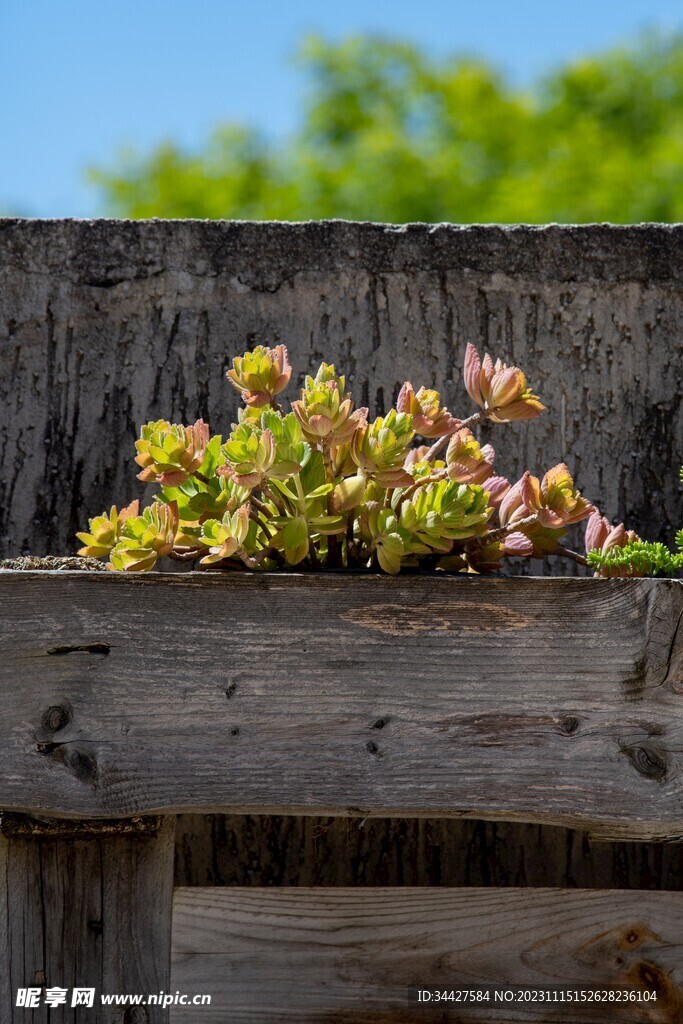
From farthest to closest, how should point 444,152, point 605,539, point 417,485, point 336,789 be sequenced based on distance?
point 444,152, point 605,539, point 417,485, point 336,789

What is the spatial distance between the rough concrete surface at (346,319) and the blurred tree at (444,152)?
28.1 ft

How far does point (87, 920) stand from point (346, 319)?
112 centimetres

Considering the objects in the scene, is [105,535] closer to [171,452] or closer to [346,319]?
[171,452]

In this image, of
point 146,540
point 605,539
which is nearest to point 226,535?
point 146,540

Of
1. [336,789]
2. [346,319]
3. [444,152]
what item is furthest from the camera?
[444,152]

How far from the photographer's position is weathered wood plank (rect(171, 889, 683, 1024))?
1.29 metres

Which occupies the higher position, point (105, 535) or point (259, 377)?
point (259, 377)

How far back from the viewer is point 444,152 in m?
12.0

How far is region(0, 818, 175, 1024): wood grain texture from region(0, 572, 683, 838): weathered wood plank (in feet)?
0.58

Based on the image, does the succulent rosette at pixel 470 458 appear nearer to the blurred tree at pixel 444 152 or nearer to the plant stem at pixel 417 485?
the plant stem at pixel 417 485

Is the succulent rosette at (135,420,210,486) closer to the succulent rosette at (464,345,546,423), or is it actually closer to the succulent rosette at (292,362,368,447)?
the succulent rosette at (292,362,368,447)

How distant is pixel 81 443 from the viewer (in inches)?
71.2

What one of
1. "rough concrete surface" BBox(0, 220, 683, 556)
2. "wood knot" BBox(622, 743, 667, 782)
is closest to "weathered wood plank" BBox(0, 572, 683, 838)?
"wood knot" BBox(622, 743, 667, 782)

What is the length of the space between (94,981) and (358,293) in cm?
123
